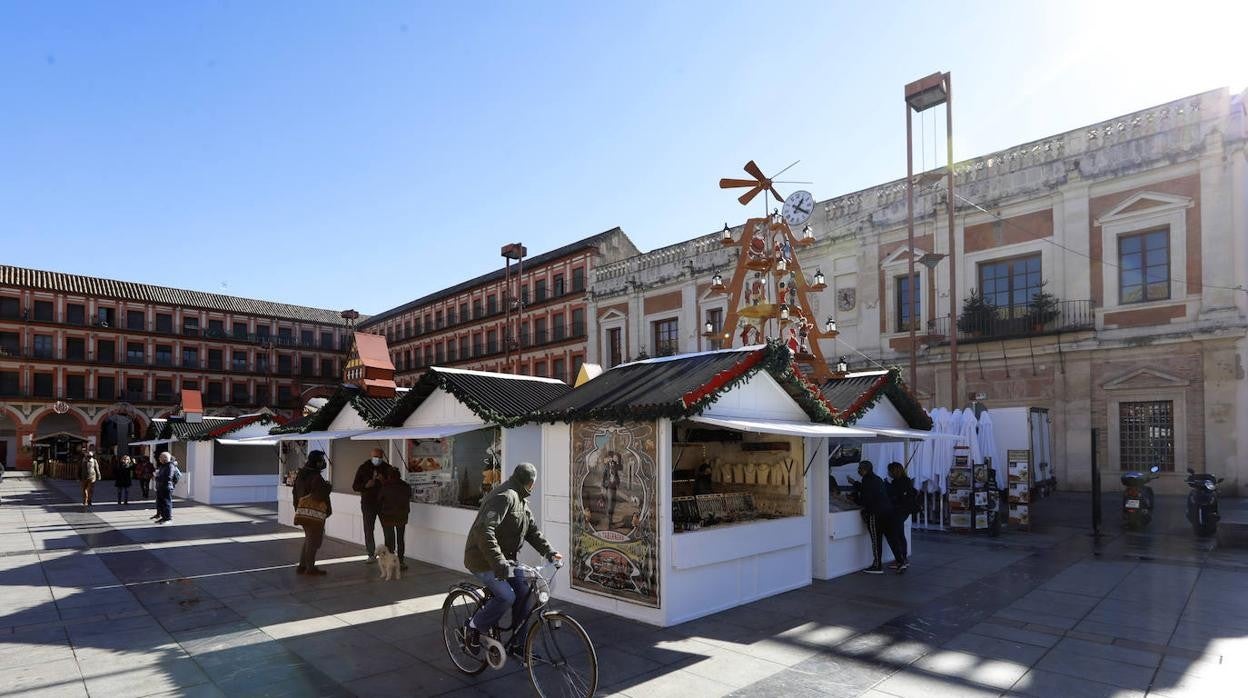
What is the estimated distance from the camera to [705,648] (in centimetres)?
680

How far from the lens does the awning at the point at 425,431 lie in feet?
32.8

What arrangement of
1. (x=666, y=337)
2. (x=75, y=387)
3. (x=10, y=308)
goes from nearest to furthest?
1. (x=666, y=337)
2. (x=10, y=308)
3. (x=75, y=387)

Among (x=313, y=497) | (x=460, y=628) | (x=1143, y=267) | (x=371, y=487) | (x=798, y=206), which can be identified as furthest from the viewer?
(x=1143, y=267)

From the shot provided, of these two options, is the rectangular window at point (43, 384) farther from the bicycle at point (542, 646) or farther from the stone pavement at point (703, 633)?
the bicycle at point (542, 646)

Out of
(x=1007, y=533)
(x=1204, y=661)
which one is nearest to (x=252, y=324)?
(x=1007, y=533)

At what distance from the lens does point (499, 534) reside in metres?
5.52

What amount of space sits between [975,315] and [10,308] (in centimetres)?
6100

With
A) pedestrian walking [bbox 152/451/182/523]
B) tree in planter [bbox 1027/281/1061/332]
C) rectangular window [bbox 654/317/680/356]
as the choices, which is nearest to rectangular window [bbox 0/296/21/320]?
pedestrian walking [bbox 152/451/182/523]

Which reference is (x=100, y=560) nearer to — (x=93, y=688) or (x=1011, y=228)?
(x=93, y=688)

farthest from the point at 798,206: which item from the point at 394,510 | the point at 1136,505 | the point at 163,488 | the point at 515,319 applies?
the point at 515,319

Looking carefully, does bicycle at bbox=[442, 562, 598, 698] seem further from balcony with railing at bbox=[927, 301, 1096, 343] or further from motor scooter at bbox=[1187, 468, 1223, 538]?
balcony with railing at bbox=[927, 301, 1096, 343]

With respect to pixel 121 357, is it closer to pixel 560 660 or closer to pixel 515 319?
pixel 515 319

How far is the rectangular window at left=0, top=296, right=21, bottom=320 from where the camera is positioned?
49.8m

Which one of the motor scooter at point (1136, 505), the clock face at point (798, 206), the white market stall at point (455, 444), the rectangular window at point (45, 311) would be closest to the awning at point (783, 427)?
the white market stall at point (455, 444)
